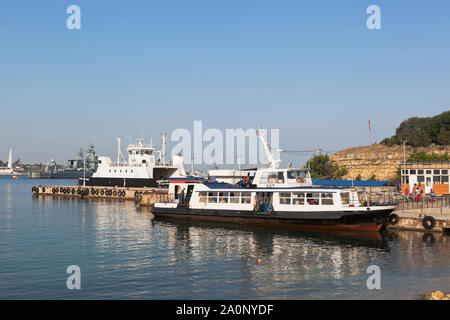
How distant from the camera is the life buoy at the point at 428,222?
106 ft

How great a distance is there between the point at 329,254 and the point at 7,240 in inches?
998

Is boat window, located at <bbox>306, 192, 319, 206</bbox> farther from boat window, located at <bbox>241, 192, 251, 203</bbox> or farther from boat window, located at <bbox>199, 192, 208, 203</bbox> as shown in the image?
boat window, located at <bbox>199, 192, 208, 203</bbox>

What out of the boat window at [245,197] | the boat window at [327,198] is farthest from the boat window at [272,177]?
the boat window at [327,198]

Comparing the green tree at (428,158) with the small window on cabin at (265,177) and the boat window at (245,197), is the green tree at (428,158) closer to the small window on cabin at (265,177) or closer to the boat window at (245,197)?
the small window on cabin at (265,177)

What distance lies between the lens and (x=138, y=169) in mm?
89500

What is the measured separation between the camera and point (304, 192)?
36406 millimetres

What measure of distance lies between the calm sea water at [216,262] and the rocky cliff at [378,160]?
52033 millimetres

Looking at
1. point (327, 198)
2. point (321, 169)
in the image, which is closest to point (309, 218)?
point (327, 198)

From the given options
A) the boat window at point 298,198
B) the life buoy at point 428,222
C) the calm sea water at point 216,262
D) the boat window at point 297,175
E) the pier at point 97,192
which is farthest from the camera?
the pier at point 97,192

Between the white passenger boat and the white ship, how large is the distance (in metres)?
43.7

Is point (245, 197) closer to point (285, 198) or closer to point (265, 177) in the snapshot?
point (265, 177)

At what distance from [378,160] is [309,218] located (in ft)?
191

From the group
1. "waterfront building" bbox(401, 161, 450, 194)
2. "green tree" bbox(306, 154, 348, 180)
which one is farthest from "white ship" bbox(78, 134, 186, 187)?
"waterfront building" bbox(401, 161, 450, 194)
